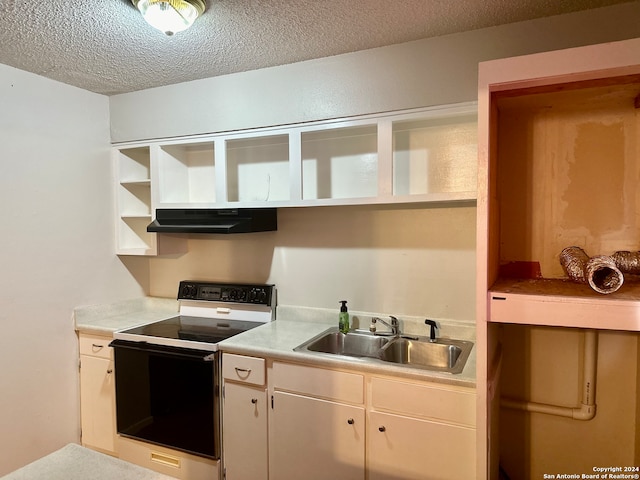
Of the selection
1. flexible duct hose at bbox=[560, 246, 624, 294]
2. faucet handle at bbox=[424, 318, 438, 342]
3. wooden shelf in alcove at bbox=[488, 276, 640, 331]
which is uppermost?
flexible duct hose at bbox=[560, 246, 624, 294]

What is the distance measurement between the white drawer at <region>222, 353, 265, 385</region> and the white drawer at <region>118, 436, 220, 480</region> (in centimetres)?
46

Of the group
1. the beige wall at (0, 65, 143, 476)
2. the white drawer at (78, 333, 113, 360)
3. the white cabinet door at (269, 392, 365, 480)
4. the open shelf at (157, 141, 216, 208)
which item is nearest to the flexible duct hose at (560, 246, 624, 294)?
the white cabinet door at (269, 392, 365, 480)

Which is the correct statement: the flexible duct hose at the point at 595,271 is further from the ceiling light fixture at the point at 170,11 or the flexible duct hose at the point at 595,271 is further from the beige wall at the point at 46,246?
the beige wall at the point at 46,246

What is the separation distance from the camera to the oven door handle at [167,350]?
6.87 ft

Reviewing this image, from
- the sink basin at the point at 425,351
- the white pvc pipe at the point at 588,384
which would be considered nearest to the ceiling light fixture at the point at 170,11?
the sink basin at the point at 425,351

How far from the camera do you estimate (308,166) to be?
2.47 meters

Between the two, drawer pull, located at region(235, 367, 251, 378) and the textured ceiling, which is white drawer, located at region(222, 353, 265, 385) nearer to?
drawer pull, located at region(235, 367, 251, 378)

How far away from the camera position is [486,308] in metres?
1.46

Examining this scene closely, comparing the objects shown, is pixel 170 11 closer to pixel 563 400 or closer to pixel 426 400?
pixel 426 400

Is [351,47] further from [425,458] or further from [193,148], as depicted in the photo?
[425,458]

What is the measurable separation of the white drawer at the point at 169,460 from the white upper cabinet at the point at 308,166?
3.82 ft

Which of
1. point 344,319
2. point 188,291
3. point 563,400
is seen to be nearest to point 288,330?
point 344,319

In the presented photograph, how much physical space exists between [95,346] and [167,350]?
63cm

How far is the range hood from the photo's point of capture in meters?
2.27
